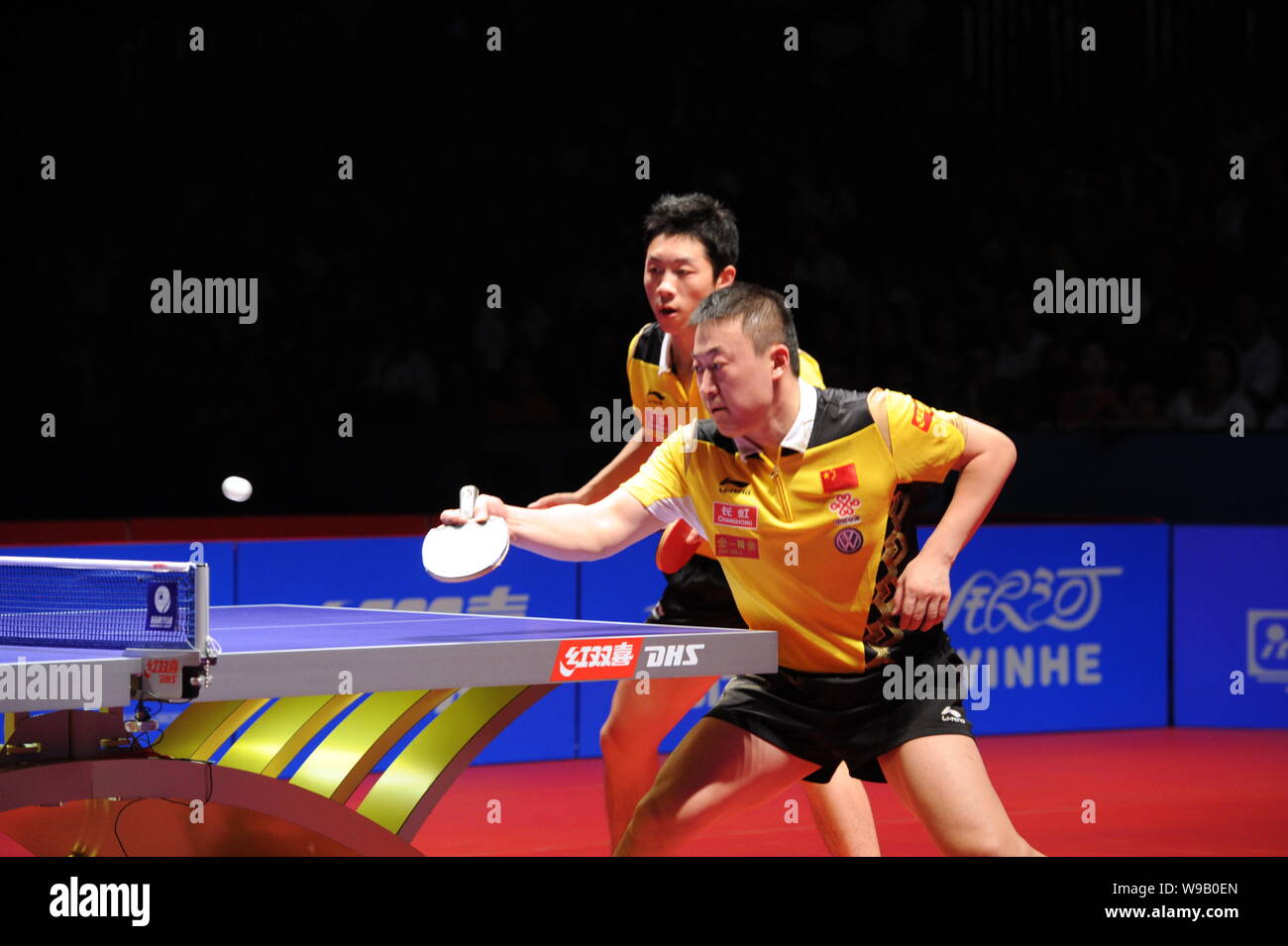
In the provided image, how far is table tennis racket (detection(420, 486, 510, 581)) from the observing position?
136 inches

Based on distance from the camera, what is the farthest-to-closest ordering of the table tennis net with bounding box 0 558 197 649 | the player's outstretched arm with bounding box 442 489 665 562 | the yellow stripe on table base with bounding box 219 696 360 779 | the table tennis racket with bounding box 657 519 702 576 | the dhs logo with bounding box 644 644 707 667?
the table tennis racket with bounding box 657 519 702 576 < the yellow stripe on table base with bounding box 219 696 360 779 < the player's outstretched arm with bounding box 442 489 665 562 < the dhs logo with bounding box 644 644 707 667 < the table tennis net with bounding box 0 558 197 649

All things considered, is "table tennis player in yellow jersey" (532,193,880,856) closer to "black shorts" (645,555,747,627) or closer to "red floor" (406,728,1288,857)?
"black shorts" (645,555,747,627)

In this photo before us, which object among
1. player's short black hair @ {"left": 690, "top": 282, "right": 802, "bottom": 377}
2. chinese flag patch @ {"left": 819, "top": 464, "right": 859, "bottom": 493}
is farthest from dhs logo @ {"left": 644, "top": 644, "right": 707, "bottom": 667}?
player's short black hair @ {"left": 690, "top": 282, "right": 802, "bottom": 377}

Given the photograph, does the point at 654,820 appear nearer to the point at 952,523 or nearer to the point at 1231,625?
the point at 952,523

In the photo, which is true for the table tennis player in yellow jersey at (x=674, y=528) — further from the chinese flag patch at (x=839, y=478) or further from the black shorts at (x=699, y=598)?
the chinese flag patch at (x=839, y=478)

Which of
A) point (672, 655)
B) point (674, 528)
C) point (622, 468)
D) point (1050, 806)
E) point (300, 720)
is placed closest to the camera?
point (672, 655)

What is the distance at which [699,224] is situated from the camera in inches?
190

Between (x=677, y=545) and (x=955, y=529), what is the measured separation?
975mm

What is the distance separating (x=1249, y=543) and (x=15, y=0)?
7834mm

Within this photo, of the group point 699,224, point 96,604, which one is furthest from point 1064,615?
point 96,604

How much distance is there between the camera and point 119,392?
31.7 ft

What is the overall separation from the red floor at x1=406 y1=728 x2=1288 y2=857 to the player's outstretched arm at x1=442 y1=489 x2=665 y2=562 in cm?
231

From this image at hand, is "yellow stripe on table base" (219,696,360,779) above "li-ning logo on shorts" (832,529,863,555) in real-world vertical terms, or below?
below

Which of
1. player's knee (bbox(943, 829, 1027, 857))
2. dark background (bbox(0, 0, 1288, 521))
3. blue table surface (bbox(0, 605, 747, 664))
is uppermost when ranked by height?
dark background (bbox(0, 0, 1288, 521))
